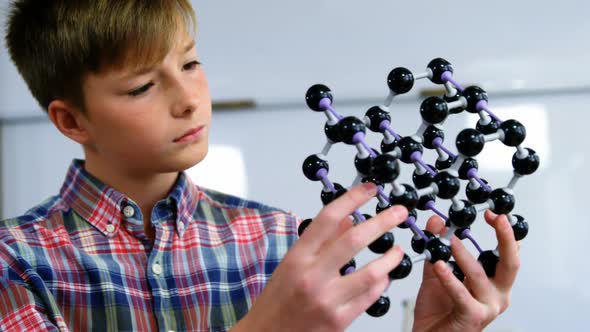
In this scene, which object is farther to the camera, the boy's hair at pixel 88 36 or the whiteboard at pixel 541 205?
the whiteboard at pixel 541 205

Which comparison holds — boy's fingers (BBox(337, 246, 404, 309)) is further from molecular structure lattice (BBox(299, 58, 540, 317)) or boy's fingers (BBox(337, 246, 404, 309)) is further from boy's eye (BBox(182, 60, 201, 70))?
boy's eye (BBox(182, 60, 201, 70))

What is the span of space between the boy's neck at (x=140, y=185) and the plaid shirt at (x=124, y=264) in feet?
0.05

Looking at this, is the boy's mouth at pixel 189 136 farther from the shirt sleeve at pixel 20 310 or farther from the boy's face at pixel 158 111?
the shirt sleeve at pixel 20 310

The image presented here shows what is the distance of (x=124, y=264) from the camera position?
904 mm

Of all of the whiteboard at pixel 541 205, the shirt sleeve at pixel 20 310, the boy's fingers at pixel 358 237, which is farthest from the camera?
the whiteboard at pixel 541 205

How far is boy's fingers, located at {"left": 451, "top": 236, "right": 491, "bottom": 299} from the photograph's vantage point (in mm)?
673

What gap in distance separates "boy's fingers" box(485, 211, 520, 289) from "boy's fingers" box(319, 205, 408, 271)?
0.13 m

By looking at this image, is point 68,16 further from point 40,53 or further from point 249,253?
point 249,253

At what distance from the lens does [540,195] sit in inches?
70.4

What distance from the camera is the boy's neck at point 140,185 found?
93 centimetres

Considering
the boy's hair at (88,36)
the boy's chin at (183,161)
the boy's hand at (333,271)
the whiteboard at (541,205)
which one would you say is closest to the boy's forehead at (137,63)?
the boy's hair at (88,36)

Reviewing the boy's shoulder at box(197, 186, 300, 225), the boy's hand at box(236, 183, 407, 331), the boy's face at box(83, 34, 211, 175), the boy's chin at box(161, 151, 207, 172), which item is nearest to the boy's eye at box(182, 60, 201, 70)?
the boy's face at box(83, 34, 211, 175)

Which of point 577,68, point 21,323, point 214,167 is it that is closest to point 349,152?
point 214,167

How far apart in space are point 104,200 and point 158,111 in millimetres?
175
